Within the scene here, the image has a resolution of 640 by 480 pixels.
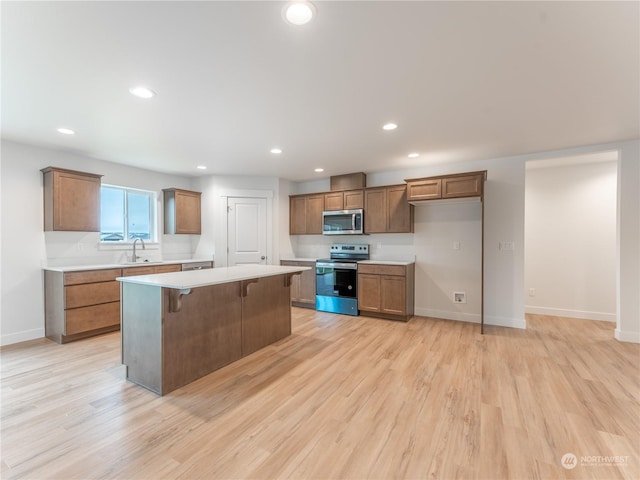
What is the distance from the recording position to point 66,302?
3574 millimetres

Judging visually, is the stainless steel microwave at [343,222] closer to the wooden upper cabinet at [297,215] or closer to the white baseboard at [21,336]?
the wooden upper cabinet at [297,215]

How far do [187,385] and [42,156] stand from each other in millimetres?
3734

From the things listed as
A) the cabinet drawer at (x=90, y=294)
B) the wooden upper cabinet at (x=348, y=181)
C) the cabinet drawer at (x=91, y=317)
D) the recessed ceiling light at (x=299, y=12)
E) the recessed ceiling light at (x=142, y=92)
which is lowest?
the cabinet drawer at (x=91, y=317)

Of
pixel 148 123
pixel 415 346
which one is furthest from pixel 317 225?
pixel 148 123

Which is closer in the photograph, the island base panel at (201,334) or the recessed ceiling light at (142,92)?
the recessed ceiling light at (142,92)

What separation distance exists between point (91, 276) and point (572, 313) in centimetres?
724

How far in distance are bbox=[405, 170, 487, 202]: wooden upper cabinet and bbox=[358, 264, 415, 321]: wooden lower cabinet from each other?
115 cm

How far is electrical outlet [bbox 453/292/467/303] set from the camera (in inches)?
180

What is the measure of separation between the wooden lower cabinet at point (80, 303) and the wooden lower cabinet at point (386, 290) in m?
3.59

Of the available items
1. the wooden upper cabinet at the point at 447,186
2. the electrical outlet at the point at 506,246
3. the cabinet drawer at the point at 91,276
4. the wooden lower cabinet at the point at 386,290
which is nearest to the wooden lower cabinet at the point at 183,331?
the cabinet drawer at the point at 91,276

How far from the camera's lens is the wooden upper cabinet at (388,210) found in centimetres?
481

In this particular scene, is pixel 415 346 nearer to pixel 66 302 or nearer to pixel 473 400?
pixel 473 400

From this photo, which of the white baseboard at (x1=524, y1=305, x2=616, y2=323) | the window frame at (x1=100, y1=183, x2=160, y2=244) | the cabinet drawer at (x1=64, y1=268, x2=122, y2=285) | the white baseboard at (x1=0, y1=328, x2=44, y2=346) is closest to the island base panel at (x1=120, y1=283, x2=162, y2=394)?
the cabinet drawer at (x1=64, y1=268, x2=122, y2=285)

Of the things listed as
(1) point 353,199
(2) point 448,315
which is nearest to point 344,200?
(1) point 353,199
